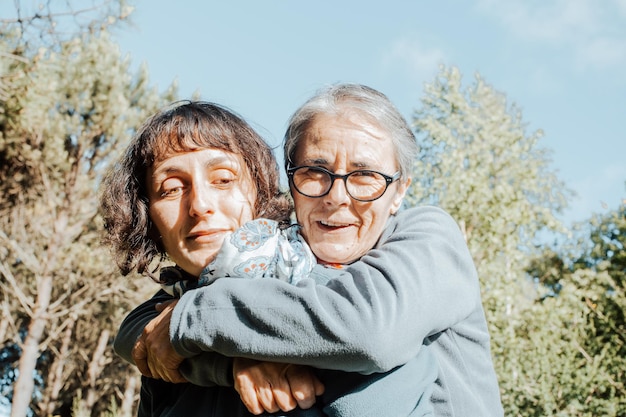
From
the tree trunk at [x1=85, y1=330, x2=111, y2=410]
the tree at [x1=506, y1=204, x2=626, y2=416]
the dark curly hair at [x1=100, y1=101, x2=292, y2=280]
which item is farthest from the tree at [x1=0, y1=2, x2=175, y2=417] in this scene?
the dark curly hair at [x1=100, y1=101, x2=292, y2=280]

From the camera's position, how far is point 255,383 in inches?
52.8

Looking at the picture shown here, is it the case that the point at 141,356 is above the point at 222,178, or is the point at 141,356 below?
below

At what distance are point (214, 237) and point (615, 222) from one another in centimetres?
1714

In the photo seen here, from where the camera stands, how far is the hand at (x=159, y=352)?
4.93ft

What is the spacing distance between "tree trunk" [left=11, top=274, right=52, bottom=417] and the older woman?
13.6m

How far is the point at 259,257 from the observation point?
58.1 inches

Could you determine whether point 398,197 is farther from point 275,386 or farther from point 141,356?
point 141,356

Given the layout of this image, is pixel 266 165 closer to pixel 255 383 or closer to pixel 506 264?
pixel 255 383

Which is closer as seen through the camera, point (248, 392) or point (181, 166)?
point (248, 392)

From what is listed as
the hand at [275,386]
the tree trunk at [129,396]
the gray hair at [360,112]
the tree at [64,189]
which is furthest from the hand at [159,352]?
the tree trunk at [129,396]

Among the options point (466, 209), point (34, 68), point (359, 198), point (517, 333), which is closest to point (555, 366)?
point (517, 333)

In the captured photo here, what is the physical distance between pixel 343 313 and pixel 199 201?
542mm

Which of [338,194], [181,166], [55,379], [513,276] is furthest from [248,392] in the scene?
[55,379]

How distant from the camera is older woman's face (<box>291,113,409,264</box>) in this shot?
160 centimetres
